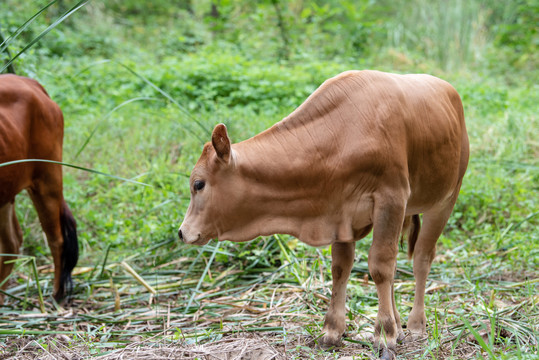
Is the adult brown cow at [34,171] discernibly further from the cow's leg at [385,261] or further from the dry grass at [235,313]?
the cow's leg at [385,261]

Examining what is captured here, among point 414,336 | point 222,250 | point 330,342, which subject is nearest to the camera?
point 330,342

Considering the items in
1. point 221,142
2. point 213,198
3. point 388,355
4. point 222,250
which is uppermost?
point 221,142

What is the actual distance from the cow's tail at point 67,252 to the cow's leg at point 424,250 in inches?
95.3

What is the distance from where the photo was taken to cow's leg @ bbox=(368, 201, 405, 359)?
2.63 meters

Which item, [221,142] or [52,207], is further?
[52,207]

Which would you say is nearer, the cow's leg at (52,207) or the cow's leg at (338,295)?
the cow's leg at (338,295)

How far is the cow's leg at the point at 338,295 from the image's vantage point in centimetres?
295

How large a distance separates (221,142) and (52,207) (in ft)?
6.63

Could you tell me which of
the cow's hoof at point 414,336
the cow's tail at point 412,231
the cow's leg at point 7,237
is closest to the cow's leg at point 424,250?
the cow's hoof at point 414,336

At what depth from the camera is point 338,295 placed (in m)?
2.97

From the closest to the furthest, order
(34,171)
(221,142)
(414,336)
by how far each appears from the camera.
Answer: (221,142), (414,336), (34,171)

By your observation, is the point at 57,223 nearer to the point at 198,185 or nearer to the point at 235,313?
the point at 235,313

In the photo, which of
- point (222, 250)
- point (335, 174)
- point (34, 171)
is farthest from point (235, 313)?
point (34, 171)

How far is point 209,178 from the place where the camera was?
273 cm
